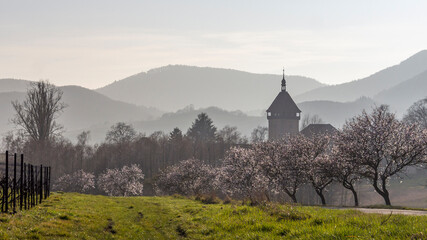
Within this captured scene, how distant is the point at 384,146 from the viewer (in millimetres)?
46625

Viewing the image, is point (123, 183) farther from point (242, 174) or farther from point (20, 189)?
point (20, 189)

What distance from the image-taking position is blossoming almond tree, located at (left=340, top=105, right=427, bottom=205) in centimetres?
4612

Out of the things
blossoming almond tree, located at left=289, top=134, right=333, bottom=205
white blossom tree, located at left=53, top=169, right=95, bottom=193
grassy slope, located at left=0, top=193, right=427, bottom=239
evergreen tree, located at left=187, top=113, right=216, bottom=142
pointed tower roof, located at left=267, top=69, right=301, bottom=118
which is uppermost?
pointed tower roof, located at left=267, top=69, right=301, bottom=118

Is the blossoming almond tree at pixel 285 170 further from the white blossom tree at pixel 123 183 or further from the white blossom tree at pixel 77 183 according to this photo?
the white blossom tree at pixel 77 183

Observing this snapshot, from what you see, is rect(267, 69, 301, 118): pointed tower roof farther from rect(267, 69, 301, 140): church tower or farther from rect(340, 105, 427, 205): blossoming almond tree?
rect(340, 105, 427, 205): blossoming almond tree

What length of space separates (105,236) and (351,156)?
32.9 m

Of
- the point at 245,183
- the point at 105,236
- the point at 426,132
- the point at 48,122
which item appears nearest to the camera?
the point at 105,236

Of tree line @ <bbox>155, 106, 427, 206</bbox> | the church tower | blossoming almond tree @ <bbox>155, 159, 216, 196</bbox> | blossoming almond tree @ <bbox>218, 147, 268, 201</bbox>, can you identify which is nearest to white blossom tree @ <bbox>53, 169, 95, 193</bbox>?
blossoming almond tree @ <bbox>155, 159, 216, 196</bbox>

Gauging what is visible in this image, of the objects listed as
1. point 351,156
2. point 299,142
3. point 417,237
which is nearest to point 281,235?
point 417,237

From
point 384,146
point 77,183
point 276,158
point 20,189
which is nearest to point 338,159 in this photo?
point 384,146

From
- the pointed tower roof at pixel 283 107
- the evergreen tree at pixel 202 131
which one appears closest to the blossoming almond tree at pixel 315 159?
the pointed tower roof at pixel 283 107

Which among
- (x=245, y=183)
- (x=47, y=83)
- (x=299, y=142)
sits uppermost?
(x=47, y=83)

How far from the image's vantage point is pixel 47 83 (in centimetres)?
10012

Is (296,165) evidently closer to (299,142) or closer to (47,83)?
(299,142)
